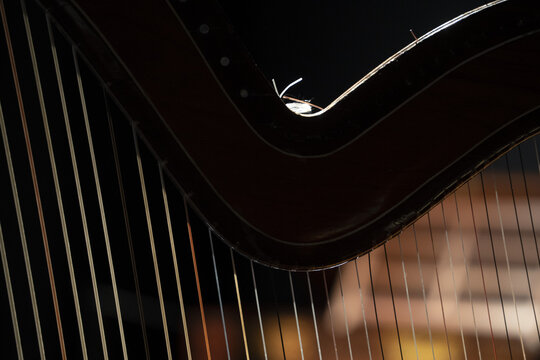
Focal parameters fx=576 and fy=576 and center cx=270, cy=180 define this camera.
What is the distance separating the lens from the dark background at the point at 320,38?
244cm

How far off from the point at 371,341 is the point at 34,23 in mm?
1499

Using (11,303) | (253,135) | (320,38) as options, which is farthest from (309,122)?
(320,38)

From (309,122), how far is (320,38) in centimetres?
185

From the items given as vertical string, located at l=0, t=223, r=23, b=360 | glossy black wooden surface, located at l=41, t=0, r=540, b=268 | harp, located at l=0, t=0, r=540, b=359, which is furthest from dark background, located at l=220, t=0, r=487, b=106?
vertical string, located at l=0, t=223, r=23, b=360

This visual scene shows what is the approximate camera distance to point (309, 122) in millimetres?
739

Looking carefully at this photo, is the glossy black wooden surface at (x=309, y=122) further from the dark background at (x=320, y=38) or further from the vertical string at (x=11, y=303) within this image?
the dark background at (x=320, y=38)

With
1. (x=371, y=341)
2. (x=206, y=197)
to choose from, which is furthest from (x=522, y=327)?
(x=206, y=197)

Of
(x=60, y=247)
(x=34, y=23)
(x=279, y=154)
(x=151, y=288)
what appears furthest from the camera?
(x=151, y=288)

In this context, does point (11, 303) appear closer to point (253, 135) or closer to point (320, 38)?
point (253, 135)

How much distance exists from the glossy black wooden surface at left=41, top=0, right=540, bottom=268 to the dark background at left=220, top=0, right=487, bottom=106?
1632mm

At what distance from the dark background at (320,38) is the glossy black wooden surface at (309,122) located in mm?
1632

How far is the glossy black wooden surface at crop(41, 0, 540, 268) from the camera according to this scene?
24.6 inches

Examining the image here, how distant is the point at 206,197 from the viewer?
2.27 feet

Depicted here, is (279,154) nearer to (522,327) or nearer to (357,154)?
(357,154)
